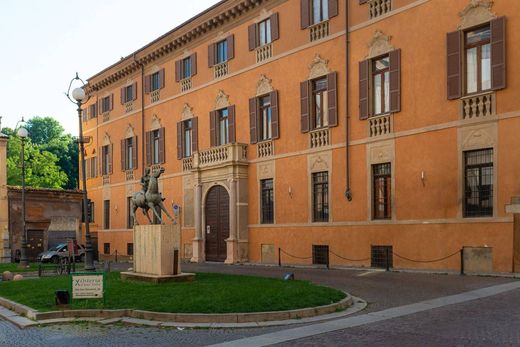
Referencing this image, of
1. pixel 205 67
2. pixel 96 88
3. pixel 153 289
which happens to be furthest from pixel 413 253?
pixel 96 88

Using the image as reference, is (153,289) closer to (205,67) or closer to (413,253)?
(413,253)

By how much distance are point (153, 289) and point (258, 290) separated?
2.83 meters

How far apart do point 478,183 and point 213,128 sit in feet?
52.1

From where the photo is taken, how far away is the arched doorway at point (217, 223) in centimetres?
Result: 2956

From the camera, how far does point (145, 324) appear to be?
35.8 ft

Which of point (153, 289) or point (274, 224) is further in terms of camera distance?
point (274, 224)

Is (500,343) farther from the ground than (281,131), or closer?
closer

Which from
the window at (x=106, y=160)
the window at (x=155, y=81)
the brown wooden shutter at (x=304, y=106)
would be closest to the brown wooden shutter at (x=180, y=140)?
the window at (x=155, y=81)

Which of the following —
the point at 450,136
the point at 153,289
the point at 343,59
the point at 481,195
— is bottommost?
the point at 153,289

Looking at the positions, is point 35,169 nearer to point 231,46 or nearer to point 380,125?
point 231,46

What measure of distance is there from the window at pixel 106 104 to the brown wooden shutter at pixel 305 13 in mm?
21342

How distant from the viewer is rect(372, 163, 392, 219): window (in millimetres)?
22094

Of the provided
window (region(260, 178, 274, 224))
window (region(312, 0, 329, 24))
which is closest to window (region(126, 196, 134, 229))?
window (region(260, 178, 274, 224))

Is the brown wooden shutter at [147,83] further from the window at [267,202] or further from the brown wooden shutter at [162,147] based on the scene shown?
the window at [267,202]
